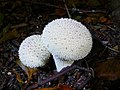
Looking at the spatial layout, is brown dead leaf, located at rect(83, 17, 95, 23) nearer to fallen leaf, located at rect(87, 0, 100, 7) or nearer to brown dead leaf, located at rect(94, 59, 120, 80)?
fallen leaf, located at rect(87, 0, 100, 7)

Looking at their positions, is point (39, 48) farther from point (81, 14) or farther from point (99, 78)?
point (81, 14)

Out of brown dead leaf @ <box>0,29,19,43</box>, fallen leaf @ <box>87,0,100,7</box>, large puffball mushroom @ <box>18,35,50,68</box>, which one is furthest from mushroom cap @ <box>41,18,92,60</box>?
fallen leaf @ <box>87,0,100,7</box>

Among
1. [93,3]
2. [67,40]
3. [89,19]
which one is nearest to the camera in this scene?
[67,40]

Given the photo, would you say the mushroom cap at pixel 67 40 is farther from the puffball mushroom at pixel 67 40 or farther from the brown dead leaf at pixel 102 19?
the brown dead leaf at pixel 102 19

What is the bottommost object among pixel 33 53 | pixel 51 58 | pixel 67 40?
pixel 51 58

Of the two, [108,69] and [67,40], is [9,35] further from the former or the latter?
[108,69]

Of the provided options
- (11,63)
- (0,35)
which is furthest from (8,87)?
(0,35)

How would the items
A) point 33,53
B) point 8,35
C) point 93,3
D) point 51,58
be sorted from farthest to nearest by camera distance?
point 93,3, point 8,35, point 51,58, point 33,53

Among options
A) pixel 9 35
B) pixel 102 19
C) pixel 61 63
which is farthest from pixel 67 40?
pixel 102 19
